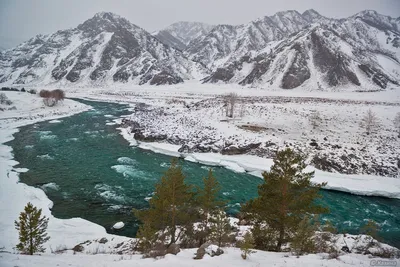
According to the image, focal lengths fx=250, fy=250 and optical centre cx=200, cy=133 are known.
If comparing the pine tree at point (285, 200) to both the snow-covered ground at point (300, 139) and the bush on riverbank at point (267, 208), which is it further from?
the snow-covered ground at point (300, 139)

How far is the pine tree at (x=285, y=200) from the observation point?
1353 centimetres

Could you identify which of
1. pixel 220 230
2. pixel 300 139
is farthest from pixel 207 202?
pixel 300 139

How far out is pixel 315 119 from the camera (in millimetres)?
50969

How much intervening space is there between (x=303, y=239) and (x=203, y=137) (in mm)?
30851

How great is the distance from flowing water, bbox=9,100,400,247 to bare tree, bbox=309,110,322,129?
24071 millimetres

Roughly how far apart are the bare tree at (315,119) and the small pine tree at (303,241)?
39114 mm

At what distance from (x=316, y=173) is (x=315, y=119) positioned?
2358cm

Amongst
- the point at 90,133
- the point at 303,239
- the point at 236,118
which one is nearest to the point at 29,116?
the point at 90,133

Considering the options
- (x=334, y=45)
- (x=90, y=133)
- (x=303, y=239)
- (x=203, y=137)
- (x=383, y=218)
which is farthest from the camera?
(x=334, y=45)

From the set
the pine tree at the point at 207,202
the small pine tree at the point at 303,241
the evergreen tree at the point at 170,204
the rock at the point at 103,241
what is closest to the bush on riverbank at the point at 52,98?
the rock at the point at 103,241

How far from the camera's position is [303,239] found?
11.9 m

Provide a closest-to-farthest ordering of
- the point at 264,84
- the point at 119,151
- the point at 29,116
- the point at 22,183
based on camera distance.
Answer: the point at 22,183 < the point at 119,151 < the point at 29,116 < the point at 264,84

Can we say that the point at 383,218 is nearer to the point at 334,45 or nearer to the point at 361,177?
the point at 361,177

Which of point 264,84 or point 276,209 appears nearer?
point 276,209
